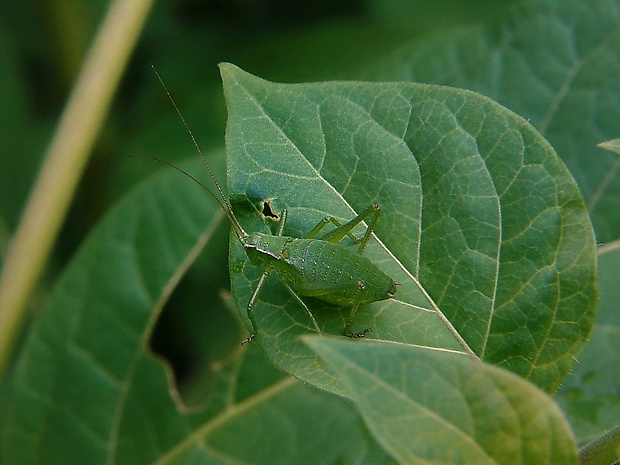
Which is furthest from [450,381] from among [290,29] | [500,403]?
[290,29]

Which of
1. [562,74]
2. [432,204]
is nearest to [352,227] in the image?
[432,204]

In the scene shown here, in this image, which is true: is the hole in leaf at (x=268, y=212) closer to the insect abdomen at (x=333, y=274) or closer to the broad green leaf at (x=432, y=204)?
the broad green leaf at (x=432, y=204)

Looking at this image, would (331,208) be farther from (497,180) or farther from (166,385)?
(166,385)

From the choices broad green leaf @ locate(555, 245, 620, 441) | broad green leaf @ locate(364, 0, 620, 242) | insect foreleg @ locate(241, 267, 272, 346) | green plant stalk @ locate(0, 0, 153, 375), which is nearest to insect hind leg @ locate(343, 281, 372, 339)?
insect foreleg @ locate(241, 267, 272, 346)

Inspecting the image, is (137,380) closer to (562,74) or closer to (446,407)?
(446,407)

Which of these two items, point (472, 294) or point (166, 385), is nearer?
point (472, 294)

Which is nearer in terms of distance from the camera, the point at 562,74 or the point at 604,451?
the point at 604,451
